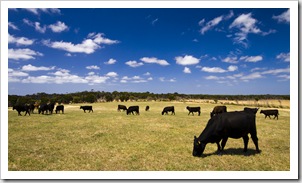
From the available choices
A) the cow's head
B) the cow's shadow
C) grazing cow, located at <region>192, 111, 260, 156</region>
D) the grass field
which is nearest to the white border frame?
the grass field

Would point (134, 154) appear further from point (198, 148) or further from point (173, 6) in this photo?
point (173, 6)

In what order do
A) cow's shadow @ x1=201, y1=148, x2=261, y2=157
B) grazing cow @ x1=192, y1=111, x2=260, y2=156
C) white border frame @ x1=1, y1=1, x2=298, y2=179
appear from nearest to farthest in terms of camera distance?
1. white border frame @ x1=1, y1=1, x2=298, y2=179
2. grazing cow @ x1=192, y1=111, x2=260, y2=156
3. cow's shadow @ x1=201, y1=148, x2=261, y2=157

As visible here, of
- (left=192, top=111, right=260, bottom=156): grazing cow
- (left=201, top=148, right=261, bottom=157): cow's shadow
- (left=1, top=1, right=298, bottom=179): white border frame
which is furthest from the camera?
(left=201, top=148, right=261, bottom=157): cow's shadow

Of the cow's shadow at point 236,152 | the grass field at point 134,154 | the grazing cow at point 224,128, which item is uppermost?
the grazing cow at point 224,128

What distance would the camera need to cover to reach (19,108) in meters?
28.0

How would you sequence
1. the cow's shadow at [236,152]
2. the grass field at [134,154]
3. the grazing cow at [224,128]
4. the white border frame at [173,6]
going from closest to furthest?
the grass field at [134,154] < the white border frame at [173,6] < the grazing cow at [224,128] < the cow's shadow at [236,152]

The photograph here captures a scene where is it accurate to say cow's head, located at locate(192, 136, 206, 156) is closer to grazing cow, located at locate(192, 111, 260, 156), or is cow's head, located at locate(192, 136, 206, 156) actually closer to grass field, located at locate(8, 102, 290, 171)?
grazing cow, located at locate(192, 111, 260, 156)

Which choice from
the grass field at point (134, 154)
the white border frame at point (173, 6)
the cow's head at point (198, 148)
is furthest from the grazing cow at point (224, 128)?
the white border frame at point (173, 6)

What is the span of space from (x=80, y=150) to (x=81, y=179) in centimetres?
273

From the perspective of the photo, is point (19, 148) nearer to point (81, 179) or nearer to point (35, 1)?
point (81, 179)

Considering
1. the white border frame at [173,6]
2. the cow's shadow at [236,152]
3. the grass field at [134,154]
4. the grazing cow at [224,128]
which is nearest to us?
the grass field at [134,154]

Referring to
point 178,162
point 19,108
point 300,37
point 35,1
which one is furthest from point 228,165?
point 19,108

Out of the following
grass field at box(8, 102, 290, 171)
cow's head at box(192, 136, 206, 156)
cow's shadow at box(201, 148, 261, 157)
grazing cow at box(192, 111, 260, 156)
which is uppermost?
grazing cow at box(192, 111, 260, 156)

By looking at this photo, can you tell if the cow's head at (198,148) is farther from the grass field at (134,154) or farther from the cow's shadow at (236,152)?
the cow's shadow at (236,152)
